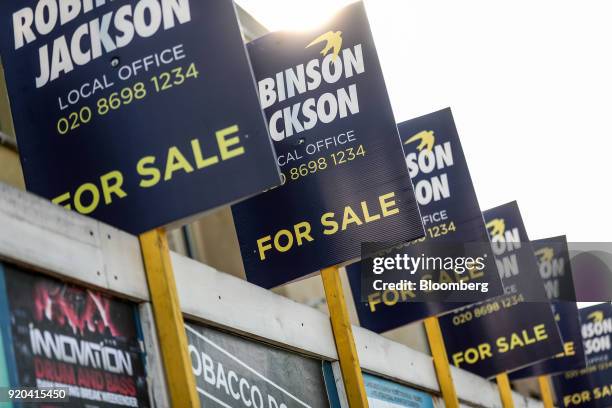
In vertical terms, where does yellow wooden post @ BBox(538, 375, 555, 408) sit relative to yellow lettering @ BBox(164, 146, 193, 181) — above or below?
below

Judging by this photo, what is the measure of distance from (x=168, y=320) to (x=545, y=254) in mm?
8796

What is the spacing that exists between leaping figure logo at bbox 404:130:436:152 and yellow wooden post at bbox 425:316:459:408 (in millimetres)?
1644

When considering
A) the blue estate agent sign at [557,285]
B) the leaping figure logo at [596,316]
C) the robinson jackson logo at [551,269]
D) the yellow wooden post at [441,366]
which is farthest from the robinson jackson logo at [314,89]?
the leaping figure logo at [596,316]

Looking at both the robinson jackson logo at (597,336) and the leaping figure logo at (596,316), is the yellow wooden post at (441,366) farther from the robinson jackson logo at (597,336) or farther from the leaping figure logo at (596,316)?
the leaping figure logo at (596,316)

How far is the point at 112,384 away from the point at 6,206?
1.04m

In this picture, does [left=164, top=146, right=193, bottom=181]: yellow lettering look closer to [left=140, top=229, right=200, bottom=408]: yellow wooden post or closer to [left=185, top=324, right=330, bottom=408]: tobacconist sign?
[left=140, top=229, right=200, bottom=408]: yellow wooden post

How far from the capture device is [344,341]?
794 centimetres

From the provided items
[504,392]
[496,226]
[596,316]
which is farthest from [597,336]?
[504,392]

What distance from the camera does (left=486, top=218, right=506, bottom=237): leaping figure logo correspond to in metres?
12.4

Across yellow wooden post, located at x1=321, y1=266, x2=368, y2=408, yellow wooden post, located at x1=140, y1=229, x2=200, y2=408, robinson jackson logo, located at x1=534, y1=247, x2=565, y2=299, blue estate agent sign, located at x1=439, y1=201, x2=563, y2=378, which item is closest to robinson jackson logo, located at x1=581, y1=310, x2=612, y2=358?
robinson jackson logo, located at x1=534, y1=247, x2=565, y2=299

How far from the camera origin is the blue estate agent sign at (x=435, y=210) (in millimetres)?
9594

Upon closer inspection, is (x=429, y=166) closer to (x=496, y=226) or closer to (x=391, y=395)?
(x=391, y=395)

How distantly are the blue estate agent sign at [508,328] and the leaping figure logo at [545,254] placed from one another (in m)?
1.90

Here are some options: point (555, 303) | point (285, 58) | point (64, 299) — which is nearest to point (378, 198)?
point (285, 58)
